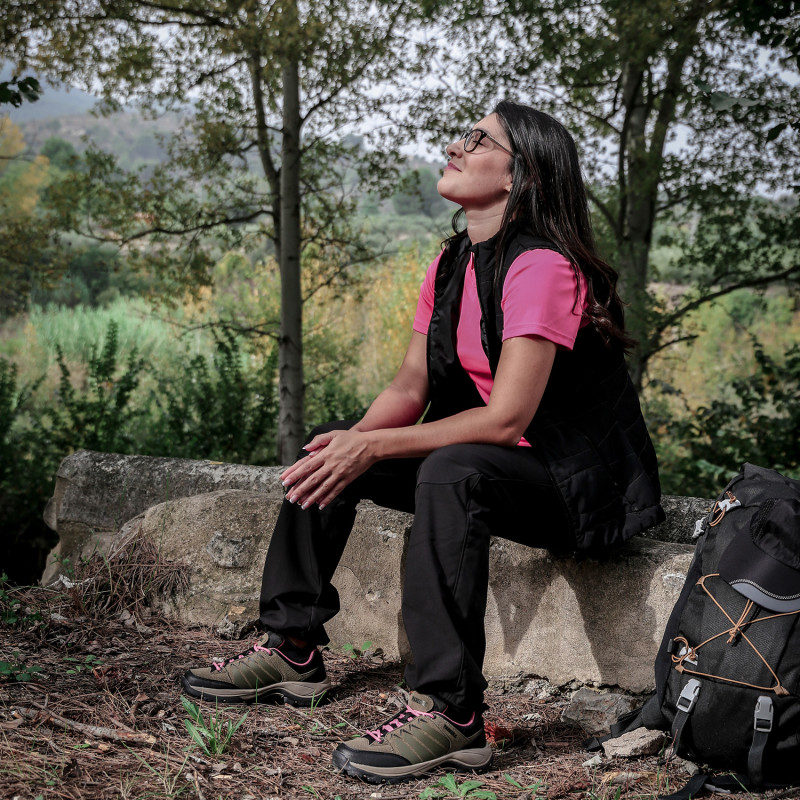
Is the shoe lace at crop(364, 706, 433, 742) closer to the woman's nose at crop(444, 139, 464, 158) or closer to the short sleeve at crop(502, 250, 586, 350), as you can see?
the short sleeve at crop(502, 250, 586, 350)

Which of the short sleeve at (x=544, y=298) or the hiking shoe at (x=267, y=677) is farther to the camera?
the hiking shoe at (x=267, y=677)

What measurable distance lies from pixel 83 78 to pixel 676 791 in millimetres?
6279

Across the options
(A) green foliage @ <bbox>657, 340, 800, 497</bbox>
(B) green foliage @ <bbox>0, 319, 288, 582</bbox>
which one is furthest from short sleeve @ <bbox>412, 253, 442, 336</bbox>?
(B) green foliage @ <bbox>0, 319, 288, 582</bbox>

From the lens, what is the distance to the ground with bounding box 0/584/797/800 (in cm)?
182

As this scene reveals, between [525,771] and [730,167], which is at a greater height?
[730,167]

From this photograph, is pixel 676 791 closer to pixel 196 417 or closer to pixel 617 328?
pixel 617 328

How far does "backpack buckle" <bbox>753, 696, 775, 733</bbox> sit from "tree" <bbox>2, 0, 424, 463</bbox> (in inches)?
190

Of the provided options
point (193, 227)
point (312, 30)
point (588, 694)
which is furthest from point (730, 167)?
point (588, 694)

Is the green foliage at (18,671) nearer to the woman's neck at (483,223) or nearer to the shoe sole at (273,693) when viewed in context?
the shoe sole at (273,693)

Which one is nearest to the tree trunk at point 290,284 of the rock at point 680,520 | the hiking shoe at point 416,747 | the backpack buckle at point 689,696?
the rock at point 680,520

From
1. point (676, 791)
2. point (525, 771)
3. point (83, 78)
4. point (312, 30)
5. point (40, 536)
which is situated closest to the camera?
point (676, 791)

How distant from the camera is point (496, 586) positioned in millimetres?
2580

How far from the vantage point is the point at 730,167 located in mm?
6617

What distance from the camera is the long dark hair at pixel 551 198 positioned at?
2.28 metres
